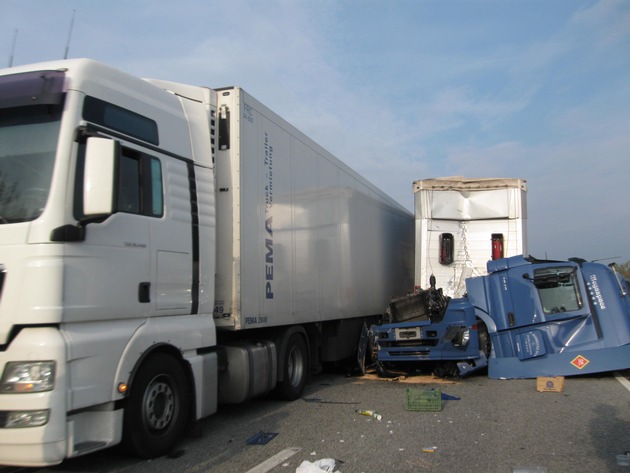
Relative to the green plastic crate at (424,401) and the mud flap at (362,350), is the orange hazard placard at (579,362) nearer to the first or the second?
the green plastic crate at (424,401)

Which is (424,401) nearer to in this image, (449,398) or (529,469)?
(449,398)

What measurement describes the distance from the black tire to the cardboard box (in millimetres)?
3462

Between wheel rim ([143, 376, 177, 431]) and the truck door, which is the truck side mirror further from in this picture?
wheel rim ([143, 376, 177, 431])

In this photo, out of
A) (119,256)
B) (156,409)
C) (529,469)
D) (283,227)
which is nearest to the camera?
(529,469)

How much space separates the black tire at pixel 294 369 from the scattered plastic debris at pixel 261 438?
174 cm

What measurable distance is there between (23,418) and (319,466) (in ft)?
7.48

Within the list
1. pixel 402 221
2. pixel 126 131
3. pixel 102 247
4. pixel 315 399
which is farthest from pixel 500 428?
pixel 402 221

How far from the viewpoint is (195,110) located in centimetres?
638

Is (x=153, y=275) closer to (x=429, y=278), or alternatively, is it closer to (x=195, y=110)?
(x=195, y=110)

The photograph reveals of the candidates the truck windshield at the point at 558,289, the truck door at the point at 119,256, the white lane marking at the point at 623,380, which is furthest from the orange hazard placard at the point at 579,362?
the truck door at the point at 119,256

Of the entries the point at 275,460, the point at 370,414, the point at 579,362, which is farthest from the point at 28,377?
the point at 579,362

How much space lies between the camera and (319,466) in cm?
470

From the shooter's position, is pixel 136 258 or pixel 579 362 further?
pixel 579 362

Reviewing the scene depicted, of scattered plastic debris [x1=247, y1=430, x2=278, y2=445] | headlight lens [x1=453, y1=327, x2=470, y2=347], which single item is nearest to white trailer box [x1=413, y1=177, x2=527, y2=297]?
headlight lens [x1=453, y1=327, x2=470, y2=347]
